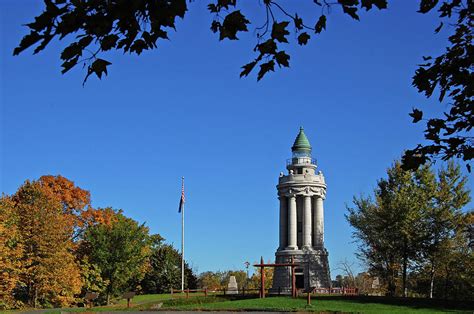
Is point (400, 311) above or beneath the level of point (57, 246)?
beneath

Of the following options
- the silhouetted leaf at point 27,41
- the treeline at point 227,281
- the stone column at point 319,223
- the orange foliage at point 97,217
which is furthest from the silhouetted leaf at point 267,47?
the treeline at point 227,281

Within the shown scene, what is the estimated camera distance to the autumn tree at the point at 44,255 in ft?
140

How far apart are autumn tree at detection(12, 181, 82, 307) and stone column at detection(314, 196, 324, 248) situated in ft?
86.3

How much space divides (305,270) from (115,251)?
1863cm

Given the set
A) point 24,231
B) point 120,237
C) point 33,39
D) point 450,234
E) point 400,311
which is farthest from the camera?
point 120,237

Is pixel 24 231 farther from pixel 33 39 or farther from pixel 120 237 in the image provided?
pixel 33 39

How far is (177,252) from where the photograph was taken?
2938 inches

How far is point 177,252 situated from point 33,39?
71.2 meters

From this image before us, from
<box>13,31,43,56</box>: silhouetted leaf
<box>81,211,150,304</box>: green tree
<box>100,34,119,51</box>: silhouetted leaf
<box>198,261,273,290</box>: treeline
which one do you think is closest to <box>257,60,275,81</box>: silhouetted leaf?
<box>100,34,119,51</box>: silhouetted leaf

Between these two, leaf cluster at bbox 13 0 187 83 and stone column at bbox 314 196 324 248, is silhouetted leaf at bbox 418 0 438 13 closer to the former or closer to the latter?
leaf cluster at bbox 13 0 187 83

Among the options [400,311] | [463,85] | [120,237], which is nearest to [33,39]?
[463,85]

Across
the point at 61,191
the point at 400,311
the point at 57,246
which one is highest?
the point at 61,191

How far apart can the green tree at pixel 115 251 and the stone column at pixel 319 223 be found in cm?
1761

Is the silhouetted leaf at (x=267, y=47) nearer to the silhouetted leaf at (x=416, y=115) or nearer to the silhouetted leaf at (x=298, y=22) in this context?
the silhouetted leaf at (x=298, y=22)
